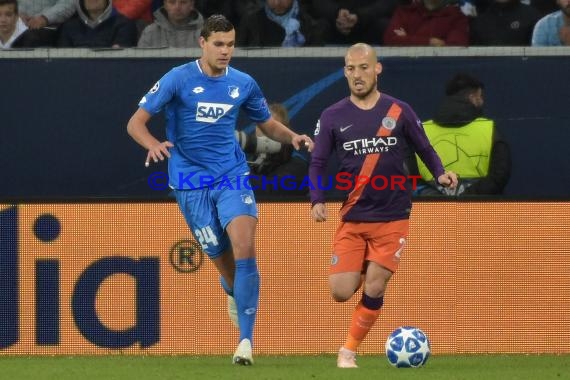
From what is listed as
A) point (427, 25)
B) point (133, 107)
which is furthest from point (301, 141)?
point (427, 25)

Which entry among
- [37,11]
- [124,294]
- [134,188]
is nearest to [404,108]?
[124,294]

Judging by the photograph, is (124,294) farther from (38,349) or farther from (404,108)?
(404,108)

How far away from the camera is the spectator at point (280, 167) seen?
1130cm

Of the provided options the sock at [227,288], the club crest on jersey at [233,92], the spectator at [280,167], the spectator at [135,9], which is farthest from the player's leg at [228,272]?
the spectator at [135,9]

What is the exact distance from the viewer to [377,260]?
28.3 ft

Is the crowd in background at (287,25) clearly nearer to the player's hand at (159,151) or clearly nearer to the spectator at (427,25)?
the spectator at (427,25)

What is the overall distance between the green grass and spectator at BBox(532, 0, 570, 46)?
352cm

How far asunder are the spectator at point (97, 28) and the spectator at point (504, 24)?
3136mm

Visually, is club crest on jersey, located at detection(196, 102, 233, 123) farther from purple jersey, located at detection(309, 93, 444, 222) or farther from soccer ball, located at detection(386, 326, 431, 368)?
soccer ball, located at detection(386, 326, 431, 368)

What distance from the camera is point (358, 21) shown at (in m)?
13.0

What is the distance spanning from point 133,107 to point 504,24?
3.49m

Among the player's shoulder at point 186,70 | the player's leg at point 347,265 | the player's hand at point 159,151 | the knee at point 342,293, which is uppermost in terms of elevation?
the player's shoulder at point 186,70

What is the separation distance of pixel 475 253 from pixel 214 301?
1.97 m

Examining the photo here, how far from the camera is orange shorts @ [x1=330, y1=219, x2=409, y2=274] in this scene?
28.4ft
